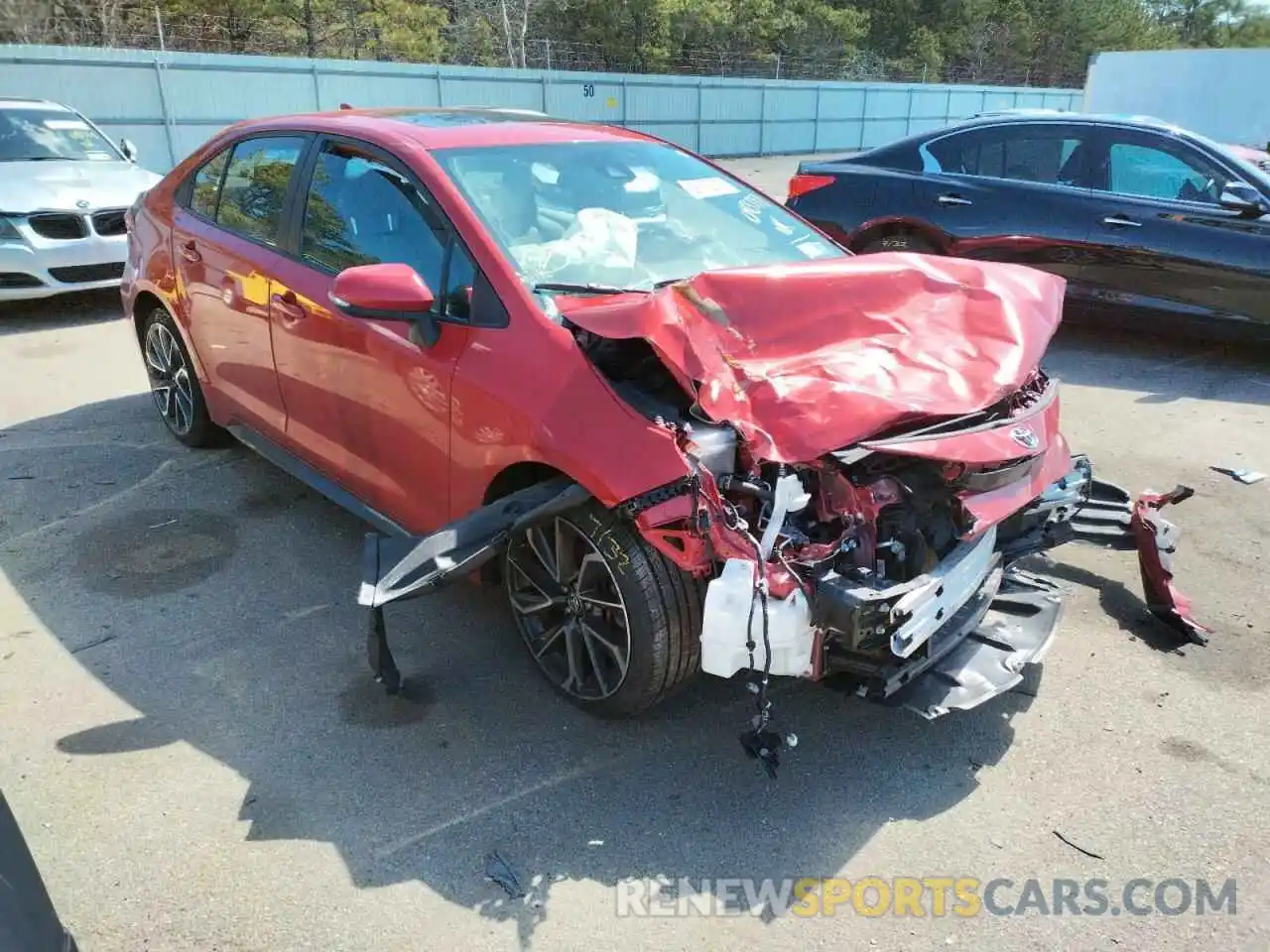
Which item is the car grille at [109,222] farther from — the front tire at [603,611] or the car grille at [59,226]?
the front tire at [603,611]

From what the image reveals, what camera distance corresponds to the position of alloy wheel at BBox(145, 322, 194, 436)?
5109mm

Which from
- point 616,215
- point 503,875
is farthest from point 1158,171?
point 503,875

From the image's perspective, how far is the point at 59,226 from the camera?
8141 mm

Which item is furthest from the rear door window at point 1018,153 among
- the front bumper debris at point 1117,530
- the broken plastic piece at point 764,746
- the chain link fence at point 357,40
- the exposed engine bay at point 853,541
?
the chain link fence at point 357,40

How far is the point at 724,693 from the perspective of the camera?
3.29 metres

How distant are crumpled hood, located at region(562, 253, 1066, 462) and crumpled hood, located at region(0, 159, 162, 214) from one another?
23.3 feet

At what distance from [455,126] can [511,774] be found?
2.42 meters

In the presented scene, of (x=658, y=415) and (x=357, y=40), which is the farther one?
(x=357, y=40)

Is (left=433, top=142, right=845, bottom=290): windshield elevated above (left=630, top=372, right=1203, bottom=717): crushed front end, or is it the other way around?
(left=433, top=142, right=845, bottom=290): windshield

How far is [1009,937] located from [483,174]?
2.82m

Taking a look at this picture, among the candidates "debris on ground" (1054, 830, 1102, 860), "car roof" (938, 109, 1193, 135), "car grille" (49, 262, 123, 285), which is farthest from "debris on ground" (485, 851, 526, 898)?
"car grille" (49, 262, 123, 285)

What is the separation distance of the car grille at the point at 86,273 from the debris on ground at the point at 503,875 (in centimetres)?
740

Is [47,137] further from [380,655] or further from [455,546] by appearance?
[455,546]

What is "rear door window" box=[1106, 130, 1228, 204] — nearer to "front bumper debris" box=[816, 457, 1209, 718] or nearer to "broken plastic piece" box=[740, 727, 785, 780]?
"front bumper debris" box=[816, 457, 1209, 718]
